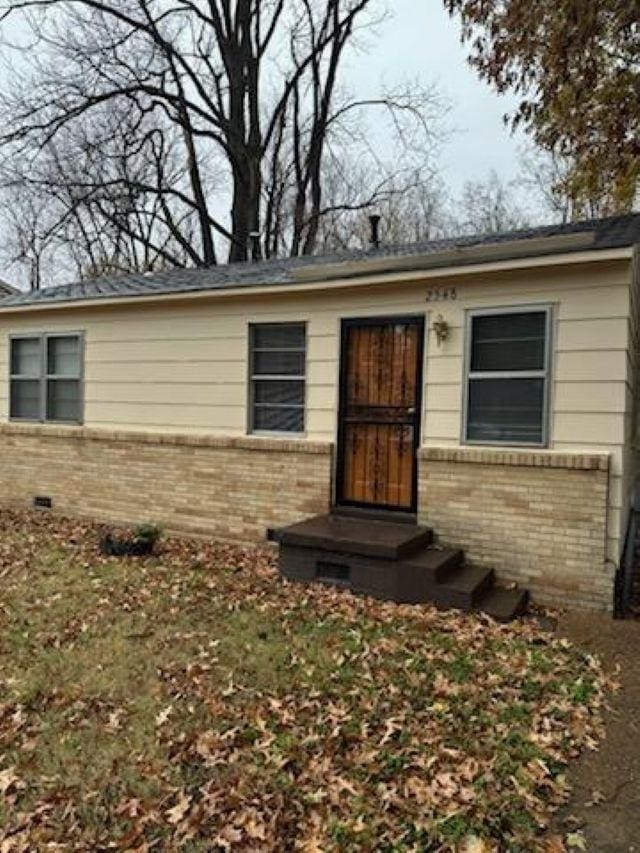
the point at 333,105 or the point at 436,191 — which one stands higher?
the point at 333,105

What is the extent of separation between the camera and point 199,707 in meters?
3.89

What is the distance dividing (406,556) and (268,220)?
19.7m

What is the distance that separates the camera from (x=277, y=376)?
7742 mm

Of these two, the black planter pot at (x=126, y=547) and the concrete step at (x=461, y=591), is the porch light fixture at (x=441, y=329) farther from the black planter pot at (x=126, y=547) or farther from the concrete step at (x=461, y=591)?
the black planter pot at (x=126, y=547)

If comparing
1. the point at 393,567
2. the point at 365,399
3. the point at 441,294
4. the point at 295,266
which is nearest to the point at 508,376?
the point at 441,294

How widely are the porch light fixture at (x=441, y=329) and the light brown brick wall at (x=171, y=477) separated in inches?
68.1

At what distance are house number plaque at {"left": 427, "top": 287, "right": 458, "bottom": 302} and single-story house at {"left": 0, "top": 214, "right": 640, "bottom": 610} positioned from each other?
Answer: 15mm

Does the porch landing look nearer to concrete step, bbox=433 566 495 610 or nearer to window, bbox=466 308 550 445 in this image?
concrete step, bbox=433 566 495 610

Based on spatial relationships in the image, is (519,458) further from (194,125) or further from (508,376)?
(194,125)

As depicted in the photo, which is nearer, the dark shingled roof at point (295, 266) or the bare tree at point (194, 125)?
the dark shingled roof at point (295, 266)

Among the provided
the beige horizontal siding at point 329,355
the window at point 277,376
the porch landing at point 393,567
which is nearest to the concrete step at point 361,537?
the porch landing at point 393,567

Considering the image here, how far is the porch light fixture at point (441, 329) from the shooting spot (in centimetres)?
654

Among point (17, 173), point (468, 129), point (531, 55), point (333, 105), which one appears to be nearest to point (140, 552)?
point (531, 55)

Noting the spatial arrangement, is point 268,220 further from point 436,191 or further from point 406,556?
point 406,556
